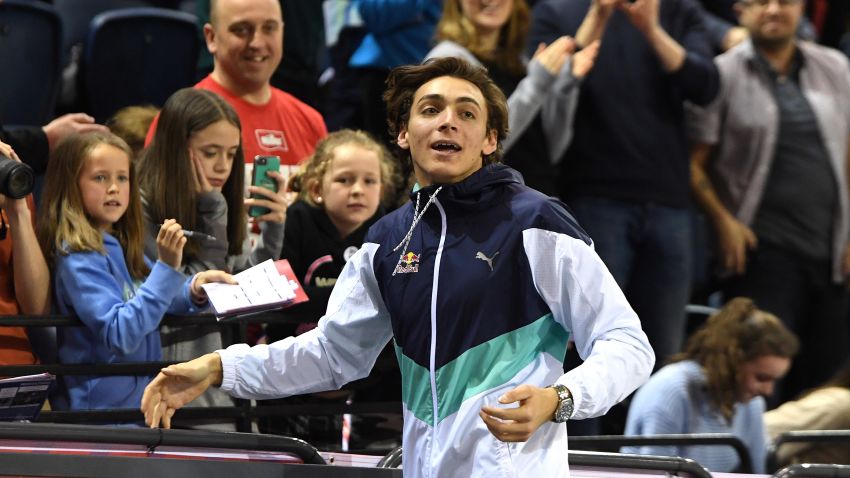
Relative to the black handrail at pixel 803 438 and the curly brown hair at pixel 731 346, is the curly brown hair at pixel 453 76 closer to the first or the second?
the black handrail at pixel 803 438

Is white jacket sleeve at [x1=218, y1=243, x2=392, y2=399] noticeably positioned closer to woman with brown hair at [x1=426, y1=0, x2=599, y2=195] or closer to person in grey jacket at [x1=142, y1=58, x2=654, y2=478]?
person in grey jacket at [x1=142, y1=58, x2=654, y2=478]

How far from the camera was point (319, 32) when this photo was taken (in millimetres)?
7121

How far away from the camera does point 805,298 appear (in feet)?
22.8

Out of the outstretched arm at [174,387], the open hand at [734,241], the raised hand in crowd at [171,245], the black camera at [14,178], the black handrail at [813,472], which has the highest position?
the black camera at [14,178]

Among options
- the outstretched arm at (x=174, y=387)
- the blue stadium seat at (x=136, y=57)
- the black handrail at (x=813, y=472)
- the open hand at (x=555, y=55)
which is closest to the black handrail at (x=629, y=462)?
the black handrail at (x=813, y=472)

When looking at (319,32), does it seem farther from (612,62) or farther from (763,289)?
(763,289)

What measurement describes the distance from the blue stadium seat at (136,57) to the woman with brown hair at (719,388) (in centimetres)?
266

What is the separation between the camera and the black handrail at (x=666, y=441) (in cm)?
488

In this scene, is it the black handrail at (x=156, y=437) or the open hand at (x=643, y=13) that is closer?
the black handrail at (x=156, y=437)

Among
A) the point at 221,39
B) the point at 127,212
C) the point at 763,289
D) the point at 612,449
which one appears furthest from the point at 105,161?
the point at 763,289

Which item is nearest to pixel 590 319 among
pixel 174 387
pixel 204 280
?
pixel 174 387

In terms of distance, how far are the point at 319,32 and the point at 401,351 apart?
3.77m

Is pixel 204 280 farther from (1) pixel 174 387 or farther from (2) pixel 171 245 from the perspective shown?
(1) pixel 174 387

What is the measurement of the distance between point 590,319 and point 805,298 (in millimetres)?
3881
